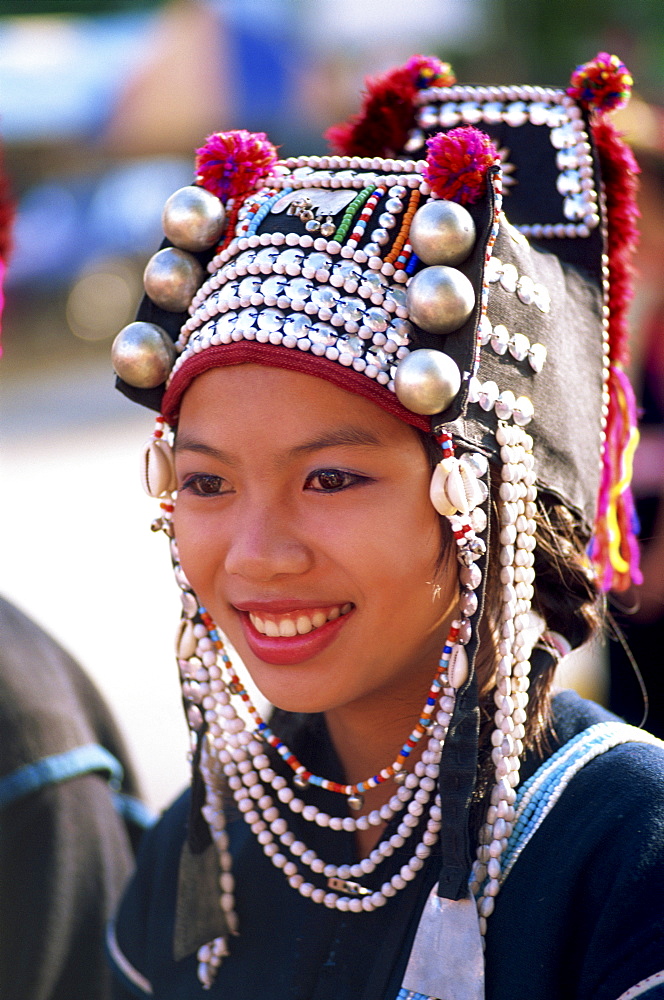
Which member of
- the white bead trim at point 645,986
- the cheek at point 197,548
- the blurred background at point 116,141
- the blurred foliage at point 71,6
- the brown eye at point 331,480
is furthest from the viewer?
the blurred foliage at point 71,6

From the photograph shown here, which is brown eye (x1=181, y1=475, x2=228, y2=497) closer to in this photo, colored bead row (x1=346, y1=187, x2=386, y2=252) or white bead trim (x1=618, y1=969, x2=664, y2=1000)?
colored bead row (x1=346, y1=187, x2=386, y2=252)

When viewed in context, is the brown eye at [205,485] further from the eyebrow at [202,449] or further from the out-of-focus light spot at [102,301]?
the out-of-focus light spot at [102,301]

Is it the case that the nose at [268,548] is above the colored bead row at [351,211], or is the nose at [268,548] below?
below

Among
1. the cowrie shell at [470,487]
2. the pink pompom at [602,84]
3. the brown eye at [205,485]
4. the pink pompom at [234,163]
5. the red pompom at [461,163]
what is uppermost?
the pink pompom at [602,84]

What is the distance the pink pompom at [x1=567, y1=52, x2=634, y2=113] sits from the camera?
1960mm

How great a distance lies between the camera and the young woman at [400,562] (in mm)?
1582

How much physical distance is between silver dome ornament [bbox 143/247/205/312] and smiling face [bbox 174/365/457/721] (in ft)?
0.58

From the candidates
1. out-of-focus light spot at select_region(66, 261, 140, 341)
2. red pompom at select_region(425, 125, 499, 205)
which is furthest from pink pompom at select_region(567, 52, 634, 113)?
out-of-focus light spot at select_region(66, 261, 140, 341)

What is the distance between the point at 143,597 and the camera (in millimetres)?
6605

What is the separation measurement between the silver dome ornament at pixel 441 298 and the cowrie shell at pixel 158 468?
530 millimetres

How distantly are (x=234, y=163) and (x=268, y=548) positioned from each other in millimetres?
665

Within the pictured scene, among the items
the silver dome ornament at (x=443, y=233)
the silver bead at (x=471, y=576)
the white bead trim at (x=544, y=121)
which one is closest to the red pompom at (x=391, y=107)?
the white bead trim at (x=544, y=121)

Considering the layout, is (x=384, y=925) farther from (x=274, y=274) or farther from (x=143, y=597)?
(x=143, y=597)

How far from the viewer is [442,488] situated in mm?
1602
